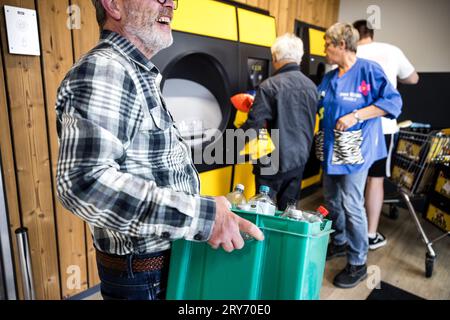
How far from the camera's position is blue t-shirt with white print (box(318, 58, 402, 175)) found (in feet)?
6.76

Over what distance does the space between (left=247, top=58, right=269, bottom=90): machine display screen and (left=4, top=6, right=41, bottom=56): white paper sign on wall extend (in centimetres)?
153

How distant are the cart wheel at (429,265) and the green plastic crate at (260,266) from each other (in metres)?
1.98

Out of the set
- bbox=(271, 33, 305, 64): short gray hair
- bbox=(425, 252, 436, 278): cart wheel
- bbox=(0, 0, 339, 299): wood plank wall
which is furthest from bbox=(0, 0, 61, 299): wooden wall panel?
bbox=(425, 252, 436, 278): cart wheel

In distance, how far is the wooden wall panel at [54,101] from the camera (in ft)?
5.51

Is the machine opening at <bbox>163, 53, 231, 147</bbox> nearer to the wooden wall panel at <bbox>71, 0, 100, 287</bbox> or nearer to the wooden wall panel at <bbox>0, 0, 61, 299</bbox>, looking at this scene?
the wooden wall panel at <bbox>71, 0, 100, 287</bbox>

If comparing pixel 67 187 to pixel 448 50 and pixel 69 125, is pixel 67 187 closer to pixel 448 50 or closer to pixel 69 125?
pixel 69 125

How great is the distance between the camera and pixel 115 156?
727mm

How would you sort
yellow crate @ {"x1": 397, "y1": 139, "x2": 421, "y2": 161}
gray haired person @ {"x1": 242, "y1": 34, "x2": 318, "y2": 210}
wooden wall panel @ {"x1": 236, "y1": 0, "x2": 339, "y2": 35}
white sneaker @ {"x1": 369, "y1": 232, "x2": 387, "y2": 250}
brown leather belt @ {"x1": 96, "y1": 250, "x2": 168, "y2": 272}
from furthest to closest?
wooden wall panel @ {"x1": 236, "y1": 0, "x2": 339, "y2": 35} < white sneaker @ {"x1": 369, "y1": 232, "x2": 387, "y2": 250} < yellow crate @ {"x1": 397, "y1": 139, "x2": 421, "y2": 161} < gray haired person @ {"x1": 242, "y1": 34, "x2": 318, "y2": 210} < brown leather belt @ {"x1": 96, "y1": 250, "x2": 168, "y2": 272}

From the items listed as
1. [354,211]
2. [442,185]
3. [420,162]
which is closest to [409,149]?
[420,162]

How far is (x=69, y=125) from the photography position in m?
0.70

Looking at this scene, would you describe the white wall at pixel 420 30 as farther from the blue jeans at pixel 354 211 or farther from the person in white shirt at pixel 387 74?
the blue jeans at pixel 354 211

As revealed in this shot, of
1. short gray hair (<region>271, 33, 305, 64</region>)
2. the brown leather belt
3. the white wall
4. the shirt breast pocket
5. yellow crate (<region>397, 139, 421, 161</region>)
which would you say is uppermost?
the white wall

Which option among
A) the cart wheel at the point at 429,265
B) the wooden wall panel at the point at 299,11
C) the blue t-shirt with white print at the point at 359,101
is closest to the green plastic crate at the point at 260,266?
the blue t-shirt with white print at the point at 359,101
